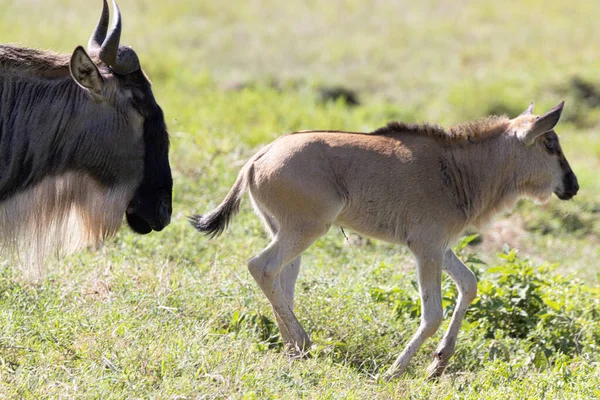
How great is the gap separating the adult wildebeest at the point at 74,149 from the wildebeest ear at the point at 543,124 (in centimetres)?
271

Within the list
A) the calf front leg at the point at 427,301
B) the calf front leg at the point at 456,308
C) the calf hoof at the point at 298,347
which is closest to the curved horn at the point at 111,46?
the calf hoof at the point at 298,347

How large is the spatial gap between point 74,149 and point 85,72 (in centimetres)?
44

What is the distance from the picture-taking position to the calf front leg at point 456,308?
226 inches

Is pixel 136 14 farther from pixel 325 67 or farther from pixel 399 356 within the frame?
pixel 399 356

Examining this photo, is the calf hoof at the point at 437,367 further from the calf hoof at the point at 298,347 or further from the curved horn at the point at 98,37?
the curved horn at the point at 98,37

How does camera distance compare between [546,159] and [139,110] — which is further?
[546,159]

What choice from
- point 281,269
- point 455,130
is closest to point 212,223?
point 281,269

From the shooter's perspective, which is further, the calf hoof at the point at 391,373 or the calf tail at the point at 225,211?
the calf tail at the point at 225,211

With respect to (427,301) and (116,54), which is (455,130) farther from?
(116,54)

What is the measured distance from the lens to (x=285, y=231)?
5684 mm

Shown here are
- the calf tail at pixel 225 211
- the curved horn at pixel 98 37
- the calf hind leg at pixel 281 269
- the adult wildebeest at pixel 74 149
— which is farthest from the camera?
the calf tail at pixel 225 211

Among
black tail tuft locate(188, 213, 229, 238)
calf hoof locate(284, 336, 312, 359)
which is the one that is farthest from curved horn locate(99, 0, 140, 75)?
calf hoof locate(284, 336, 312, 359)

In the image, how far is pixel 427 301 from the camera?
5.79 metres

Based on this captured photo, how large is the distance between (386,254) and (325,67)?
10595 millimetres
